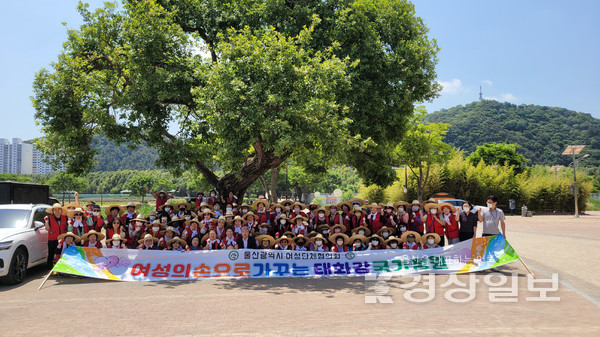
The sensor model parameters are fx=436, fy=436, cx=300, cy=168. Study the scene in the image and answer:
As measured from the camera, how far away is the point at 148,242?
10.9 m

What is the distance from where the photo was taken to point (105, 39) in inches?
680

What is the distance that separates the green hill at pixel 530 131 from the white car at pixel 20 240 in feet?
412

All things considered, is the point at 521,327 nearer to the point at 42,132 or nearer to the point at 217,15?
the point at 217,15

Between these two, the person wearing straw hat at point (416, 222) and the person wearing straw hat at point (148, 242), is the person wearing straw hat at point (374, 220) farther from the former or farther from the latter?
the person wearing straw hat at point (148, 242)

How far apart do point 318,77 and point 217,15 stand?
25.9 feet

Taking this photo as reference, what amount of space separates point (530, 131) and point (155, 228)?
142 meters

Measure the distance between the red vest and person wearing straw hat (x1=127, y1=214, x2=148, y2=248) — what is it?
61.6 inches

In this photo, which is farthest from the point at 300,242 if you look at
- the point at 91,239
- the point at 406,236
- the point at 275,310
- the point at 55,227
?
the point at 55,227

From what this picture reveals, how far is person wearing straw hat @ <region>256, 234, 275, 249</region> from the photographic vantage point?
1109 cm

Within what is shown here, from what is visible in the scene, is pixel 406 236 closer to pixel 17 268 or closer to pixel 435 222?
pixel 435 222

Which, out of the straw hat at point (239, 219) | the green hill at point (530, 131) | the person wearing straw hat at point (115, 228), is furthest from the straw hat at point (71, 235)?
the green hill at point (530, 131)

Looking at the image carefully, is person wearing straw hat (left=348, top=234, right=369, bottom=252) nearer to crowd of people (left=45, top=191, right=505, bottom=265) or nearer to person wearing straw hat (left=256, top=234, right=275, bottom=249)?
crowd of people (left=45, top=191, right=505, bottom=265)

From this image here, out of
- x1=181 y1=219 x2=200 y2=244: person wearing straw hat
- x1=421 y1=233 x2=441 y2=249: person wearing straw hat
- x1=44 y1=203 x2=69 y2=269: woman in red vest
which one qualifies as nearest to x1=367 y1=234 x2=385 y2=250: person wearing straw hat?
x1=421 y1=233 x2=441 y2=249: person wearing straw hat

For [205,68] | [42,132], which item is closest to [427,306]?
[205,68]
